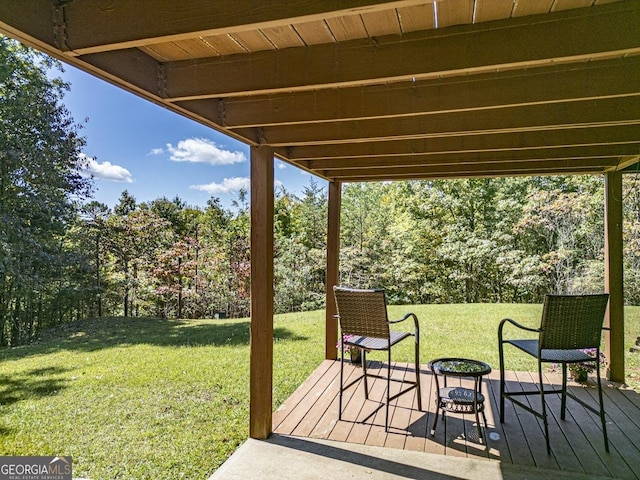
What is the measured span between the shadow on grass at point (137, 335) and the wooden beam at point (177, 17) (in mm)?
5533

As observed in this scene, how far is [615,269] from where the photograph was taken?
4.10 metres

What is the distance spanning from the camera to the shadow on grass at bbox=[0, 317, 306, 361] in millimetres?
6461

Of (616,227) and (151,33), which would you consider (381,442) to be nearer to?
(151,33)

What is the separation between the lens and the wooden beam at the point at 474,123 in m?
2.40

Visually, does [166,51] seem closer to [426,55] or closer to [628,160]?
[426,55]

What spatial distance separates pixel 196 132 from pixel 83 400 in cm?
818

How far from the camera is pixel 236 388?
4.41 metres

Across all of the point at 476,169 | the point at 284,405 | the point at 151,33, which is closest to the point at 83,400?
the point at 284,405

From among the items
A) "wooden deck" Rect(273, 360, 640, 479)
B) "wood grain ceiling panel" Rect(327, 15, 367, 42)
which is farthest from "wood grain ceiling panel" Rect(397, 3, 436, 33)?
"wooden deck" Rect(273, 360, 640, 479)

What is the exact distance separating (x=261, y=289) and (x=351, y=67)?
5.91 ft

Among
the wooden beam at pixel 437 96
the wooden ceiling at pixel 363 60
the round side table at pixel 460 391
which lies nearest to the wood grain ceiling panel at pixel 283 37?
the wooden ceiling at pixel 363 60

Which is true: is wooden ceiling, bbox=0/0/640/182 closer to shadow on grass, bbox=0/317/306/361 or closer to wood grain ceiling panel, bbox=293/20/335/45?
wood grain ceiling panel, bbox=293/20/335/45

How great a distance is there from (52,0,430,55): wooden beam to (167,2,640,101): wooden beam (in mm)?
536

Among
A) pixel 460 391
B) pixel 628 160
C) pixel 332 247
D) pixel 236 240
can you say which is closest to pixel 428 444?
pixel 460 391
